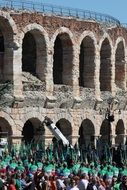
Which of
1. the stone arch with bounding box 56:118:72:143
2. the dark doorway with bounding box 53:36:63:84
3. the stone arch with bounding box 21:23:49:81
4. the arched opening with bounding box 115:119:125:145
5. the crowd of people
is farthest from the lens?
the arched opening with bounding box 115:119:125:145

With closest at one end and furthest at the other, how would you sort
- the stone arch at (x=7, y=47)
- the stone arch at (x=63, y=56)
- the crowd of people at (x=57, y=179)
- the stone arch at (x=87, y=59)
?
1. the crowd of people at (x=57, y=179)
2. the stone arch at (x=7, y=47)
3. the stone arch at (x=63, y=56)
4. the stone arch at (x=87, y=59)

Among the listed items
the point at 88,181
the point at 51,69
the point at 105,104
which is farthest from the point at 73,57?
the point at 88,181

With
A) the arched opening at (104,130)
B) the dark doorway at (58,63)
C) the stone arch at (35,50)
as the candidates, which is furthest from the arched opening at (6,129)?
the arched opening at (104,130)

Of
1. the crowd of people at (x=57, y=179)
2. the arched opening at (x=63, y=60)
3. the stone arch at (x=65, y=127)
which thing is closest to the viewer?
the crowd of people at (x=57, y=179)

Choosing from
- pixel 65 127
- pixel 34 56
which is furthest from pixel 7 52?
pixel 65 127

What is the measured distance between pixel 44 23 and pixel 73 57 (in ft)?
11.4

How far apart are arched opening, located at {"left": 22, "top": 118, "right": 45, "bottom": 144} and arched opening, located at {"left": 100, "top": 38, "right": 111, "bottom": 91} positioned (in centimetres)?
760

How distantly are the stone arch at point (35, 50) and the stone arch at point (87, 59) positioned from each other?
3995 millimetres

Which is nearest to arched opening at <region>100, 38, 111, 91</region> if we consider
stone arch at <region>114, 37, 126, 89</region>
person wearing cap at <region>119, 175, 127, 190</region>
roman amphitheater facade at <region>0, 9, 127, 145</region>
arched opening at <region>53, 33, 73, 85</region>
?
roman amphitheater facade at <region>0, 9, 127, 145</region>

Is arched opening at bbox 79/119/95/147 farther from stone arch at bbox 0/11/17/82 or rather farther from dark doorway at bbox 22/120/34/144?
stone arch at bbox 0/11/17/82

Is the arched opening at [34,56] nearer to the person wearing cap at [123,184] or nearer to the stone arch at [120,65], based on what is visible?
the stone arch at [120,65]

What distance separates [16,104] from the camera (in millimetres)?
38812

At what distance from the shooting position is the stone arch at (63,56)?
4298cm

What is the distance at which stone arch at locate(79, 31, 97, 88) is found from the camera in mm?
45281
